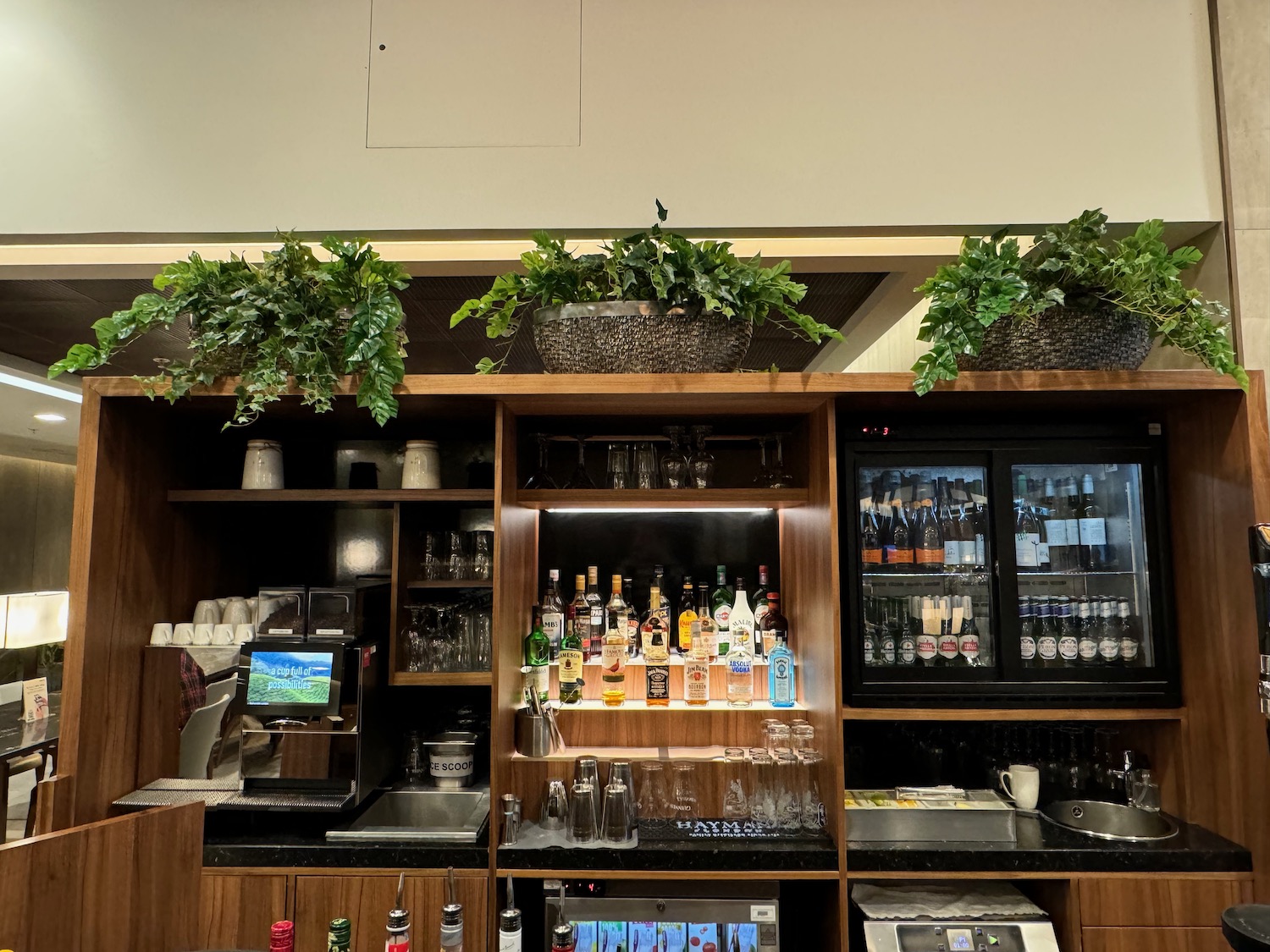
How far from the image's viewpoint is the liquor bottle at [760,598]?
8.33ft

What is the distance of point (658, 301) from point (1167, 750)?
1983 mm

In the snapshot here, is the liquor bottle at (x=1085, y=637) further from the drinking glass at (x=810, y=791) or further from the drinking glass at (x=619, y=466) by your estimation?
the drinking glass at (x=619, y=466)

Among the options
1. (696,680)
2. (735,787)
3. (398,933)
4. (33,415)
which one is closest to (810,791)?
(735,787)

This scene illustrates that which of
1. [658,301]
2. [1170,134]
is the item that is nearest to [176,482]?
[658,301]

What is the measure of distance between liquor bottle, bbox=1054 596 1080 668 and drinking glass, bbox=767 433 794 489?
0.87 meters

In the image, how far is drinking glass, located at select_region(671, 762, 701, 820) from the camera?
226cm

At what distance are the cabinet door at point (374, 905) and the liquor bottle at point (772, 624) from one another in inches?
44.5

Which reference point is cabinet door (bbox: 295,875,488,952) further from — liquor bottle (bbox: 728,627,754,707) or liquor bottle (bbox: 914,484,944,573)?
liquor bottle (bbox: 914,484,944,573)

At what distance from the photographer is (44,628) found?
4.15 m

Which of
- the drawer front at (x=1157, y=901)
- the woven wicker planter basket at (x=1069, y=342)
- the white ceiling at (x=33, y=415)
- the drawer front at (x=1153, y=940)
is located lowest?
the drawer front at (x=1153, y=940)

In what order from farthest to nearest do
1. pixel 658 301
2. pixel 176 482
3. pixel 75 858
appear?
pixel 176 482 → pixel 658 301 → pixel 75 858

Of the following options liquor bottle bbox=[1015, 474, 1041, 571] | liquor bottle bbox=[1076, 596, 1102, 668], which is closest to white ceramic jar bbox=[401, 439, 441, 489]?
liquor bottle bbox=[1015, 474, 1041, 571]

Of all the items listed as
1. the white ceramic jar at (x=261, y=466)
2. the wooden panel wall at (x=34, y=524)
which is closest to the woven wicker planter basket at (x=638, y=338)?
the white ceramic jar at (x=261, y=466)

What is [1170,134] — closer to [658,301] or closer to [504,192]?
[658,301]
